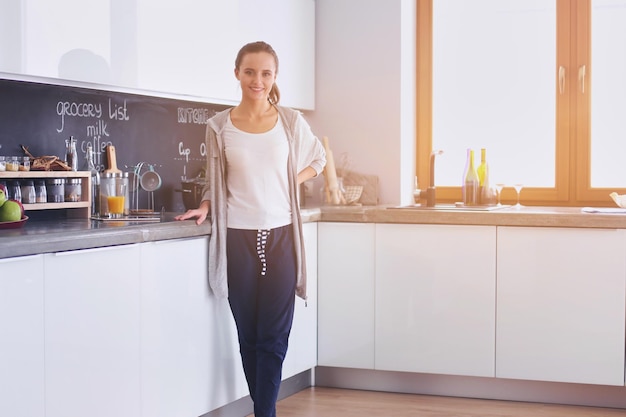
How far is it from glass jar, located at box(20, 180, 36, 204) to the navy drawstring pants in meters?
0.71

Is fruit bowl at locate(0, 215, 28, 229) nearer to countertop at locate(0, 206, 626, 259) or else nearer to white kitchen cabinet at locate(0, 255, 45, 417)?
countertop at locate(0, 206, 626, 259)

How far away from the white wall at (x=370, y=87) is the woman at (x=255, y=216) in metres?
1.30

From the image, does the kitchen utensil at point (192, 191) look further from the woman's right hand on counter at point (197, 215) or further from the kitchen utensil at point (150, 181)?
the woman's right hand on counter at point (197, 215)

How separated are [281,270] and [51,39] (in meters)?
1.16

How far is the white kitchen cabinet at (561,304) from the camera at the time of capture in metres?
3.65

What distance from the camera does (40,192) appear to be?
10.2 ft

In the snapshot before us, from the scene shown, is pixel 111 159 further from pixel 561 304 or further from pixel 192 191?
pixel 561 304

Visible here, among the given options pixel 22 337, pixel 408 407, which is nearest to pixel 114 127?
pixel 22 337

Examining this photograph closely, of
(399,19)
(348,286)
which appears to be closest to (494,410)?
(348,286)

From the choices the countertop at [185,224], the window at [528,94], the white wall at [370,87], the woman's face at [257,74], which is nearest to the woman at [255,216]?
the woman's face at [257,74]

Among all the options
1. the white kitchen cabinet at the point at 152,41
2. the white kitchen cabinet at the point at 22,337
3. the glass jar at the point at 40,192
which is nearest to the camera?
the white kitchen cabinet at the point at 22,337

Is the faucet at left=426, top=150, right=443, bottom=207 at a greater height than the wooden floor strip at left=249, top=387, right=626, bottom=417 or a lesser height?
greater

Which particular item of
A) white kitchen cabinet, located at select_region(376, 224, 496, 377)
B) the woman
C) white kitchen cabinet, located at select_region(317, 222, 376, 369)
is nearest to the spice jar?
the woman

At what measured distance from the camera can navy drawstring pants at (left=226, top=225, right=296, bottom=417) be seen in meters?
3.24
